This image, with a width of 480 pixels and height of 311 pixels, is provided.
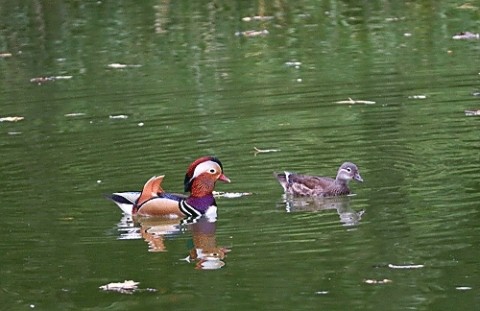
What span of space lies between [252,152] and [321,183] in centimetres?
173

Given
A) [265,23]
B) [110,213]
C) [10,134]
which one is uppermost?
[110,213]

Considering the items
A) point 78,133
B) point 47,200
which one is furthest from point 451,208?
point 78,133

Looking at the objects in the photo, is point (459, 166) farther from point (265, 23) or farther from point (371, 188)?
point (265, 23)

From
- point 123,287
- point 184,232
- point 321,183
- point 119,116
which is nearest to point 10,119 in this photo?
point 119,116

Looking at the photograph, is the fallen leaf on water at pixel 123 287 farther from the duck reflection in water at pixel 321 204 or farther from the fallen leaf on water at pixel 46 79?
the fallen leaf on water at pixel 46 79

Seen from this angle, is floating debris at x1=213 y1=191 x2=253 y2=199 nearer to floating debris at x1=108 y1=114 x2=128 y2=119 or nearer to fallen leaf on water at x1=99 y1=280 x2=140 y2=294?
fallen leaf on water at x1=99 y1=280 x2=140 y2=294

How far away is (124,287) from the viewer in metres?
8.66

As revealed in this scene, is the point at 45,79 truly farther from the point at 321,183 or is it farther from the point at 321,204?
the point at 321,204

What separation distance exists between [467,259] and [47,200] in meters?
3.89

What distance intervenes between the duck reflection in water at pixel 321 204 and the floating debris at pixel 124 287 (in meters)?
2.27

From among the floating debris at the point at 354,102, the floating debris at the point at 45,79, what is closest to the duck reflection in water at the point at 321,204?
the floating debris at the point at 354,102

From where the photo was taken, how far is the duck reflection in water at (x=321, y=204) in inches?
420

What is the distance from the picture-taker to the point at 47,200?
452 inches

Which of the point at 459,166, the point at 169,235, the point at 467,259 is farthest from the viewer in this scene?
the point at 459,166
